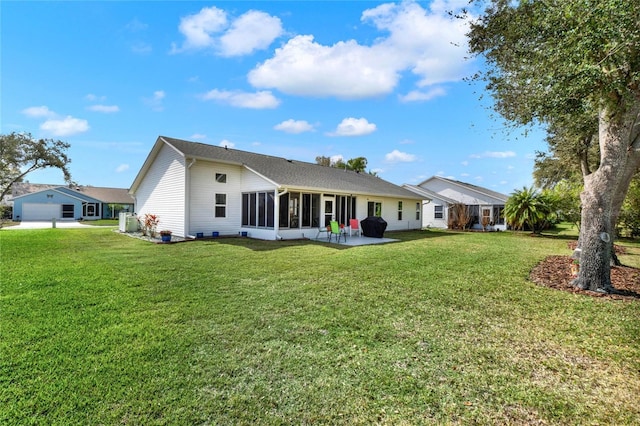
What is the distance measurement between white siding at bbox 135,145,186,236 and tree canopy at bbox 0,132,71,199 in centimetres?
2468

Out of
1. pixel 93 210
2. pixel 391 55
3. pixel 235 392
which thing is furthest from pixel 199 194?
pixel 93 210

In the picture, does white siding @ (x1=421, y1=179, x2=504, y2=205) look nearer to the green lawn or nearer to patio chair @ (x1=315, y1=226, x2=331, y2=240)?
patio chair @ (x1=315, y1=226, x2=331, y2=240)

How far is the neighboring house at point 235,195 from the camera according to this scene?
13289mm

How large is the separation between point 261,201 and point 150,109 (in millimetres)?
8157

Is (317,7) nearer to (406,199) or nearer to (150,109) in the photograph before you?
(150,109)

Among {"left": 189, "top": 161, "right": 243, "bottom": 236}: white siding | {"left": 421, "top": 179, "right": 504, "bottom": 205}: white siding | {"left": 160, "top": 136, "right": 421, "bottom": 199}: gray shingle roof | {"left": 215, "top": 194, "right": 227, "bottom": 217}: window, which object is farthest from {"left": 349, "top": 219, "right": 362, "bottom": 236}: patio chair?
{"left": 421, "top": 179, "right": 504, "bottom": 205}: white siding

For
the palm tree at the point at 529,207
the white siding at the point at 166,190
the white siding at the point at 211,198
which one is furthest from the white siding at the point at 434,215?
the white siding at the point at 166,190

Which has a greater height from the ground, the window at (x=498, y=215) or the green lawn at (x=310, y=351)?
the window at (x=498, y=215)

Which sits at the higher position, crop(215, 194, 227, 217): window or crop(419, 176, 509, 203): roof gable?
crop(419, 176, 509, 203): roof gable

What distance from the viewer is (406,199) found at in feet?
69.2

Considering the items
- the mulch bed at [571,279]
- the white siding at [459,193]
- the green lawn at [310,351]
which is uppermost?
the white siding at [459,193]

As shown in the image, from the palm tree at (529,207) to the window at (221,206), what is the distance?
16816 mm

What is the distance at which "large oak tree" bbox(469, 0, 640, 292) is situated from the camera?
430 centimetres

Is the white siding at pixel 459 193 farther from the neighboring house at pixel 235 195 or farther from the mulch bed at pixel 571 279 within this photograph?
the mulch bed at pixel 571 279
